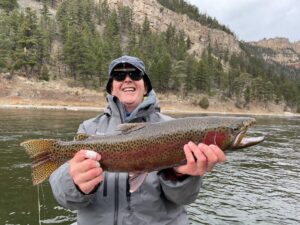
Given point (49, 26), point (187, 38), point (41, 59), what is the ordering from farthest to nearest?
point (187, 38), point (49, 26), point (41, 59)

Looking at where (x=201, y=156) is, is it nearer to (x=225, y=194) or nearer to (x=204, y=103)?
(x=225, y=194)

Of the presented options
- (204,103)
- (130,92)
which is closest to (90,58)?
(204,103)

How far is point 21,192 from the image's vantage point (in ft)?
A: 53.9

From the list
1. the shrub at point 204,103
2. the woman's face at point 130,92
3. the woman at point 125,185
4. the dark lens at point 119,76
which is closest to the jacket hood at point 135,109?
the woman at point 125,185

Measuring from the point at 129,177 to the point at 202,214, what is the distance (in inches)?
448

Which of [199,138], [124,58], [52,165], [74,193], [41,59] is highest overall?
[41,59]

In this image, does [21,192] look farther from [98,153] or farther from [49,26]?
[49,26]

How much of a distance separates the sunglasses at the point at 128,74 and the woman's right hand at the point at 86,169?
153cm

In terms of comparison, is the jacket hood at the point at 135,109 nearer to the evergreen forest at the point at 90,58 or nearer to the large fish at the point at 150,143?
the large fish at the point at 150,143

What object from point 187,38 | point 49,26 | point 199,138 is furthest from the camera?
point 187,38

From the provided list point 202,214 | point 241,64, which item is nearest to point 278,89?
point 241,64

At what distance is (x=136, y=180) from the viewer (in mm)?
4082

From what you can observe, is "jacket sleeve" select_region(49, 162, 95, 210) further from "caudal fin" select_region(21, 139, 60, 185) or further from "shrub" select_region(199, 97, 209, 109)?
"shrub" select_region(199, 97, 209, 109)

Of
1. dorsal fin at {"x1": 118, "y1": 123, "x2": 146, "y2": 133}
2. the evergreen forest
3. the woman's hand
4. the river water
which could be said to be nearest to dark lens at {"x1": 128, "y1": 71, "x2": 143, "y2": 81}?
dorsal fin at {"x1": 118, "y1": 123, "x2": 146, "y2": 133}
